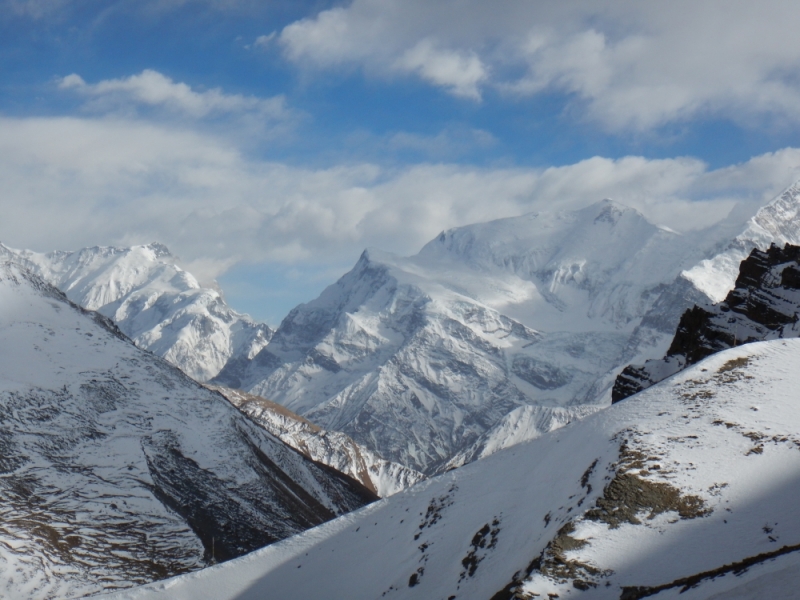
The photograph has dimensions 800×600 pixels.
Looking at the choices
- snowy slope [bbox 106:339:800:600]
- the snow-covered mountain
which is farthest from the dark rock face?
the snow-covered mountain

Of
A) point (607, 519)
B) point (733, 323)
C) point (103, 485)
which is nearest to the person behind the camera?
point (607, 519)

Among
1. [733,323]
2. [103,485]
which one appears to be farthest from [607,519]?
[103,485]

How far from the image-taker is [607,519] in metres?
46.8

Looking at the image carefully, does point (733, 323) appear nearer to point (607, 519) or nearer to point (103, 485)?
point (607, 519)

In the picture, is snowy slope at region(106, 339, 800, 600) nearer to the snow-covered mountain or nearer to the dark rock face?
the dark rock face

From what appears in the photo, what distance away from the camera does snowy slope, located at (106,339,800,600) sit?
41.7 m

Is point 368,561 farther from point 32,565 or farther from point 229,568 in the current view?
point 32,565

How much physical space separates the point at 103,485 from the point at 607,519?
140 m

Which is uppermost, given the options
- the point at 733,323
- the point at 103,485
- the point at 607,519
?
the point at 103,485

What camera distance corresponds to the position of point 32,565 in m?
131

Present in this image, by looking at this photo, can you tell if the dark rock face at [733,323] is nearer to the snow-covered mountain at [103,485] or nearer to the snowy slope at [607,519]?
the snowy slope at [607,519]

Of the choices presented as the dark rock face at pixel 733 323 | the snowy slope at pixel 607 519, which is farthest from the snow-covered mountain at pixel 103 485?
the dark rock face at pixel 733 323

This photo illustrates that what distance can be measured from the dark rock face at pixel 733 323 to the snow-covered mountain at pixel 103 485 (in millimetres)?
91552

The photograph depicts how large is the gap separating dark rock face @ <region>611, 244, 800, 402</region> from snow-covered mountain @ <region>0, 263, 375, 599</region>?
91552 millimetres
